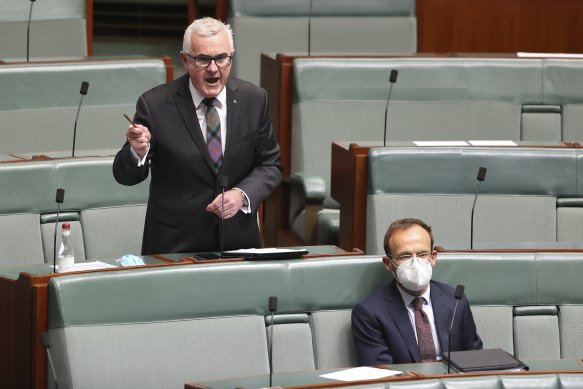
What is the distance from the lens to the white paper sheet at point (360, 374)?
3.01 ft

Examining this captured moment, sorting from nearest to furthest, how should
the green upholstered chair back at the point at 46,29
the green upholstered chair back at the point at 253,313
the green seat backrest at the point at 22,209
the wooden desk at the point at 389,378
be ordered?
the wooden desk at the point at 389,378 < the green upholstered chair back at the point at 253,313 < the green seat backrest at the point at 22,209 < the green upholstered chair back at the point at 46,29

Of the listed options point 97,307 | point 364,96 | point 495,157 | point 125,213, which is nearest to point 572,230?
point 495,157

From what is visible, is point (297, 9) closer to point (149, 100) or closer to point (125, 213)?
point (125, 213)

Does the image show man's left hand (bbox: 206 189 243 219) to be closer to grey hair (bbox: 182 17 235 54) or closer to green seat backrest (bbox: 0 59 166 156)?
grey hair (bbox: 182 17 235 54)

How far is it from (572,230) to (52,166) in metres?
0.59

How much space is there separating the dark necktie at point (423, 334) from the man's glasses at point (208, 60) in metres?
0.28

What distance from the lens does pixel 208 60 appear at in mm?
1118

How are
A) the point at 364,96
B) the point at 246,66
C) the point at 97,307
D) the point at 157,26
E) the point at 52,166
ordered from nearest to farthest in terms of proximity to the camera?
1. the point at 97,307
2. the point at 52,166
3. the point at 364,96
4. the point at 246,66
5. the point at 157,26

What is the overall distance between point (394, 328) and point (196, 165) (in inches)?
9.8

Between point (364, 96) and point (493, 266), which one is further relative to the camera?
point (364, 96)

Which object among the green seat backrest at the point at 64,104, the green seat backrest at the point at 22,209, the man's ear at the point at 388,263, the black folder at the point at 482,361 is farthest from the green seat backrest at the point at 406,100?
the black folder at the point at 482,361

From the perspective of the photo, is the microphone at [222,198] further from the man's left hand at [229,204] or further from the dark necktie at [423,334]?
the dark necktie at [423,334]

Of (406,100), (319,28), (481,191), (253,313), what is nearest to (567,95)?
(406,100)

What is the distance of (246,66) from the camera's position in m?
1.89
